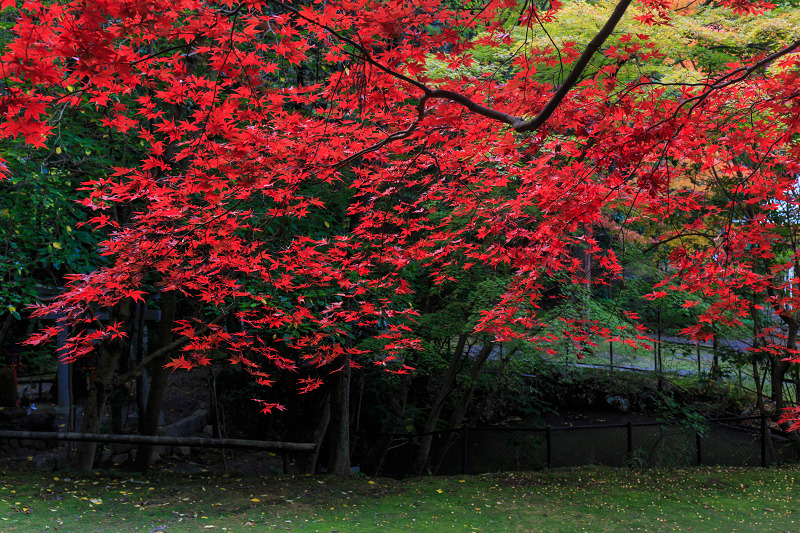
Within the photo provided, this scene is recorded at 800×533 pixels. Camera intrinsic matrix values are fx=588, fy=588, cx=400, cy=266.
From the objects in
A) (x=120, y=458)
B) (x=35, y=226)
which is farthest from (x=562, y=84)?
(x=120, y=458)

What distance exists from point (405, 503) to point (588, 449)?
19.1ft

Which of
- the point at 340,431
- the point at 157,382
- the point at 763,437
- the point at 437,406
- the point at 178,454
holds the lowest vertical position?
the point at 178,454

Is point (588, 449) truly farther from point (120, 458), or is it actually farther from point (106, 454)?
point (106, 454)

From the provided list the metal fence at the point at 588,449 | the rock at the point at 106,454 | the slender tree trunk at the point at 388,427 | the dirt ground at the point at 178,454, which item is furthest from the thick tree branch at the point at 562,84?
the rock at the point at 106,454

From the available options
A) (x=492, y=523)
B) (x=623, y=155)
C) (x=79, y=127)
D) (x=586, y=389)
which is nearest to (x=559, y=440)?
(x=586, y=389)

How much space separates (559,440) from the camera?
440 inches

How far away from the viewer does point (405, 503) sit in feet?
20.0

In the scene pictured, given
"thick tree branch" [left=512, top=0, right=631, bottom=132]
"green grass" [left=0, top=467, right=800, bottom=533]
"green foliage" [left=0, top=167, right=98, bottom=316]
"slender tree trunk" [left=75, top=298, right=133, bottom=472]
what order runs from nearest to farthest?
"thick tree branch" [left=512, top=0, right=631, bottom=132], "green grass" [left=0, top=467, right=800, bottom=533], "green foliage" [left=0, top=167, right=98, bottom=316], "slender tree trunk" [left=75, top=298, right=133, bottom=472]

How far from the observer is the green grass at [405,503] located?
509cm

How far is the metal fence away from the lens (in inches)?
360

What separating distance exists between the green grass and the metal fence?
5.53 ft

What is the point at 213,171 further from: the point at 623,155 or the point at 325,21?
the point at 623,155

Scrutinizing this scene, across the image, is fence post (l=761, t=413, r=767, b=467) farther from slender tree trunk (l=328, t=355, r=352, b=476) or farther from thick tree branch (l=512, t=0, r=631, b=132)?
thick tree branch (l=512, t=0, r=631, b=132)

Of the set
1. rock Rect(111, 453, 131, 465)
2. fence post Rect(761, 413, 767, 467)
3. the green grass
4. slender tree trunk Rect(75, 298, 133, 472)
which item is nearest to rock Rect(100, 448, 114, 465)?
rock Rect(111, 453, 131, 465)
